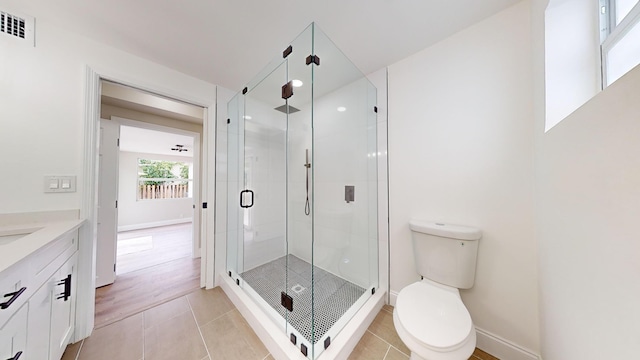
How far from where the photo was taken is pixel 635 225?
465mm

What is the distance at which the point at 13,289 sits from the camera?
744 mm

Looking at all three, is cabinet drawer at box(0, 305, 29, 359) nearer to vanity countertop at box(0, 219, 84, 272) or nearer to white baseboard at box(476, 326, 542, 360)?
vanity countertop at box(0, 219, 84, 272)

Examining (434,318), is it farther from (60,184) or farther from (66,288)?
(60,184)

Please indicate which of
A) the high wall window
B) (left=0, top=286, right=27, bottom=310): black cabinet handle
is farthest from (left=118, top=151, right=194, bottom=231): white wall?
the high wall window

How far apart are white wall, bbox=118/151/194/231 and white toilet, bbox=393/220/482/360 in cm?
523

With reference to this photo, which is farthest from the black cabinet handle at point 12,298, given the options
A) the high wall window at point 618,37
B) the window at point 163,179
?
the window at point 163,179

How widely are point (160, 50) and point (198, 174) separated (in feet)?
6.19

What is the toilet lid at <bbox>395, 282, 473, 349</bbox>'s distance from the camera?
3.13 feet

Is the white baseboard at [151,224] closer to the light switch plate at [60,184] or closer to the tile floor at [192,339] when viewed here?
the tile floor at [192,339]

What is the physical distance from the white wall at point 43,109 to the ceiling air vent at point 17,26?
1.4 inches

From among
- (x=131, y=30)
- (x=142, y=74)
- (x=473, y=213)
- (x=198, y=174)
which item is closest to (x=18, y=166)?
(x=142, y=74)

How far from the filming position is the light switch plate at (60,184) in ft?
4.52

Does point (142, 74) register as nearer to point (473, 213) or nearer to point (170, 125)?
point (170, 125)

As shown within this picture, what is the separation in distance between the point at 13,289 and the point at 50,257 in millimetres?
432
